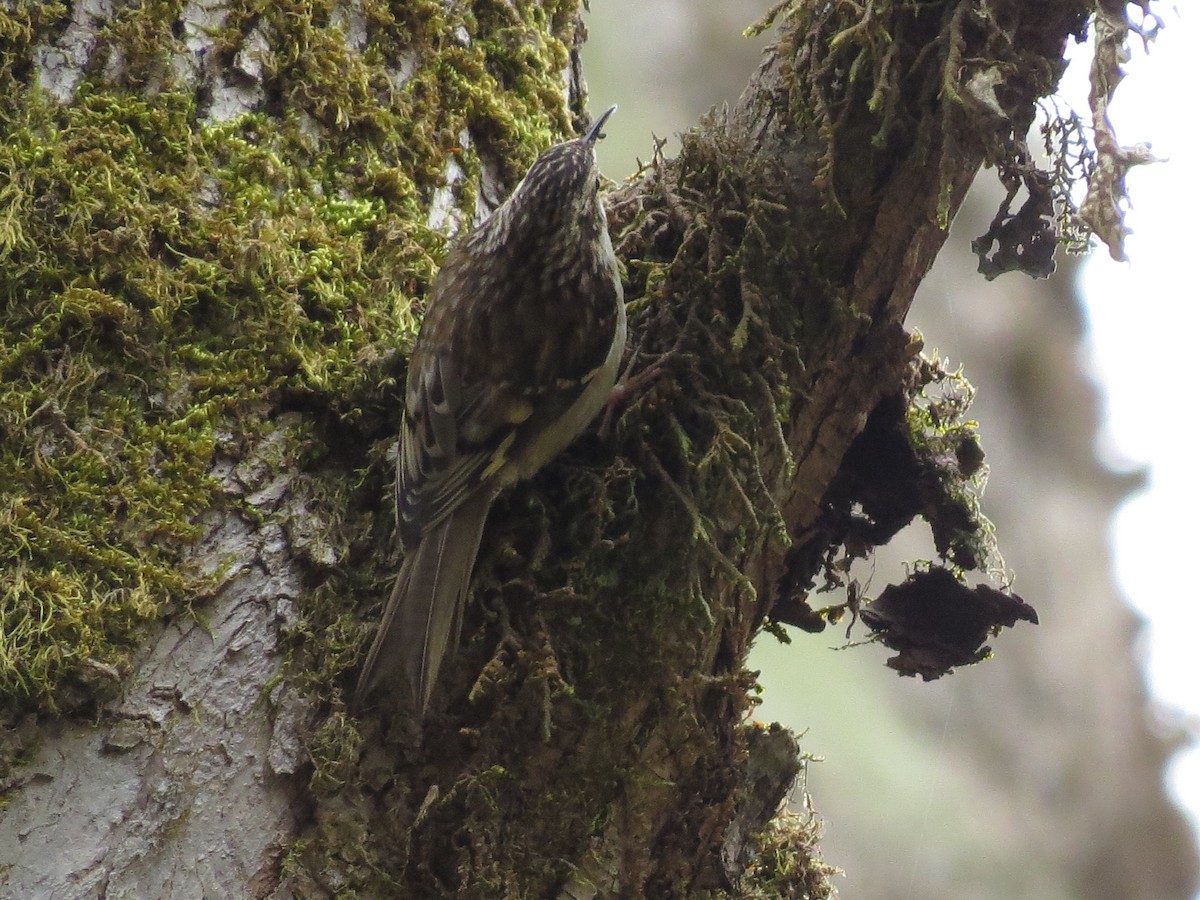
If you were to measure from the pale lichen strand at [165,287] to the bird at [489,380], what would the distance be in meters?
0.10

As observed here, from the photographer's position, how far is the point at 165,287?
201 cm

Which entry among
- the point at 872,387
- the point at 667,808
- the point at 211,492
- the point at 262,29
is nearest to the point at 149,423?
the point at 211,492

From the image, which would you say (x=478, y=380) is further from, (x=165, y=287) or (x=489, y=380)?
(x=165, y=287)

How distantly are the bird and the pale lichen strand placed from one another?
0.32ft

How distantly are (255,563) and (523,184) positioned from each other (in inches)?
Result: 44.1

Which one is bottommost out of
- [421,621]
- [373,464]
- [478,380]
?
[421,621]

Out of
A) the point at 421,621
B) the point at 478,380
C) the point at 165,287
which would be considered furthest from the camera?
the point at 478,380

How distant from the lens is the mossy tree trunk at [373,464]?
1.74 m

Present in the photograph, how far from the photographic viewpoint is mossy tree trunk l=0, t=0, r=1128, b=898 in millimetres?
1735

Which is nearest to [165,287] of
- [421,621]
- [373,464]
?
[373,464]

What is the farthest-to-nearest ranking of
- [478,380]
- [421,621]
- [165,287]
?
1. [478,380]
2. [165,287]
3. [421,621]

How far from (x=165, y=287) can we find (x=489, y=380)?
0.66 metres

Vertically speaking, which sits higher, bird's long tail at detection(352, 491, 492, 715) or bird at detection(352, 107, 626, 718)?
bird at detection(352, 107, 626, 718)

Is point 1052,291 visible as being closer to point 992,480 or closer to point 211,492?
point 992,480
